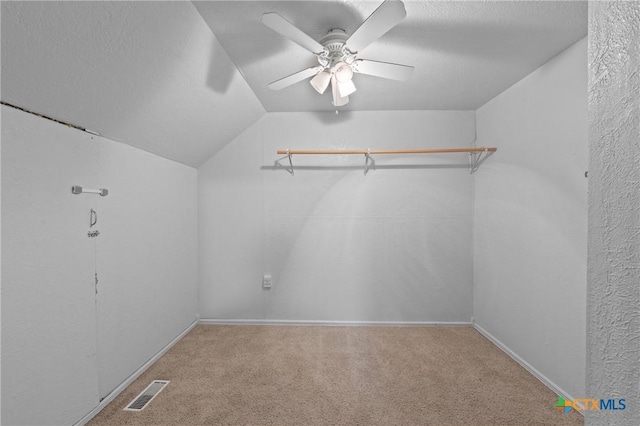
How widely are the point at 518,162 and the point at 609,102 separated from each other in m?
2.08

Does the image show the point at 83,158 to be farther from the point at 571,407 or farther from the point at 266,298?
the point at 571,407

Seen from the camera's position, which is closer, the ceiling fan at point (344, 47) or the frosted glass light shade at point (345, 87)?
the ceiling fan at point (344, 47)

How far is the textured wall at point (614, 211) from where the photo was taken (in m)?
0.52

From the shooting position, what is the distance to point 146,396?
189 cm

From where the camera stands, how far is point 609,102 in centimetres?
57

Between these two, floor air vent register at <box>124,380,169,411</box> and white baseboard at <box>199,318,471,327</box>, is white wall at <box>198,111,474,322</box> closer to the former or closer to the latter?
white baseboard at <box>199,318,471,327</box>

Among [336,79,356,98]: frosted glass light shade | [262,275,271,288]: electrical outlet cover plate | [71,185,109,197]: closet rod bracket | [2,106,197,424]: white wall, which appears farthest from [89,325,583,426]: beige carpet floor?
[336,79,356,98]: frosted glass light shade

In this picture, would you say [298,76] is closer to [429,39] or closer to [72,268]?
[429,39]

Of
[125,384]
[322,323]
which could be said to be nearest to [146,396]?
[125,384]

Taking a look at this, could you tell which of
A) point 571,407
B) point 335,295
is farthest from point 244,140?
point 571,407

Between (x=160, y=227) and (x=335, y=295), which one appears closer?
(x=160, y=227)

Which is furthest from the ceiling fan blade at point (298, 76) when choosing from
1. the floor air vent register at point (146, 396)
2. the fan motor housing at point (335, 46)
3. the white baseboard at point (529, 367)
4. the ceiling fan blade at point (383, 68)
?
the white baseboard at point (529, 367)

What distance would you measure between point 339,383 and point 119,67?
2364mm

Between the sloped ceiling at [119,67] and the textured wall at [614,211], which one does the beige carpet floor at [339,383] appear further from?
the sloped ceiling at [119,67]
